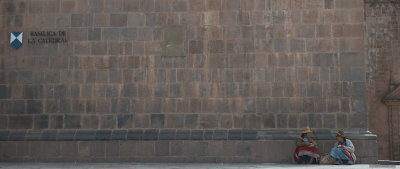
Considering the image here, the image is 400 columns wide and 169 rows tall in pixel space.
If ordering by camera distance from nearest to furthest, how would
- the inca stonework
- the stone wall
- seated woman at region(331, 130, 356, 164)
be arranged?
seated woman at region(331, 130, 356, 164) < the inca stonework < the stone wall

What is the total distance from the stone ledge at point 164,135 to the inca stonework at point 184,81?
28mm

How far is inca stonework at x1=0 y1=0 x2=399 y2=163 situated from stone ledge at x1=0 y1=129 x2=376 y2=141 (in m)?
0.03

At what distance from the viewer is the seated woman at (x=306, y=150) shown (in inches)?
419

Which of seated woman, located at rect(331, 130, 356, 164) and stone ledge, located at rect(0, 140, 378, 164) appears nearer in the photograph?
seated woman, located at rect(331, 130, 356, 164)

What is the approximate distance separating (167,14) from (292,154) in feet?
17.1

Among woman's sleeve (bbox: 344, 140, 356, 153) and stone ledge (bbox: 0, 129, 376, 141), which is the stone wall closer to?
stone ledge (bbox: 0, 129, 376, 141)

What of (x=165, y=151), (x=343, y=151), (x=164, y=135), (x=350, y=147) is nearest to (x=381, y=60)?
(x=350, y=147)

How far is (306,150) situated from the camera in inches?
419

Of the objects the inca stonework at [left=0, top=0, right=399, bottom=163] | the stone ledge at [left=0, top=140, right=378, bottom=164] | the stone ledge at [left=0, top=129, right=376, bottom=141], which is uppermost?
the inca stonework at [left=0, top=0, right=399, bottom=163]

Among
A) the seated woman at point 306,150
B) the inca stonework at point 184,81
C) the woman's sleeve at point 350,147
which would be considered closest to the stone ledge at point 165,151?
the inca stonework at point 184,81

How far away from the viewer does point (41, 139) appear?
37.7ft

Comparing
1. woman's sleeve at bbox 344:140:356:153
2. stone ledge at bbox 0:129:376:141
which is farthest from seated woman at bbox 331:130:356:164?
stone ledge at bbox 0:129:376:141

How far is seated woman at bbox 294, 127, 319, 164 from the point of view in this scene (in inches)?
419

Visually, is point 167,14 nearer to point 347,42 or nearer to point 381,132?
point 347,42
